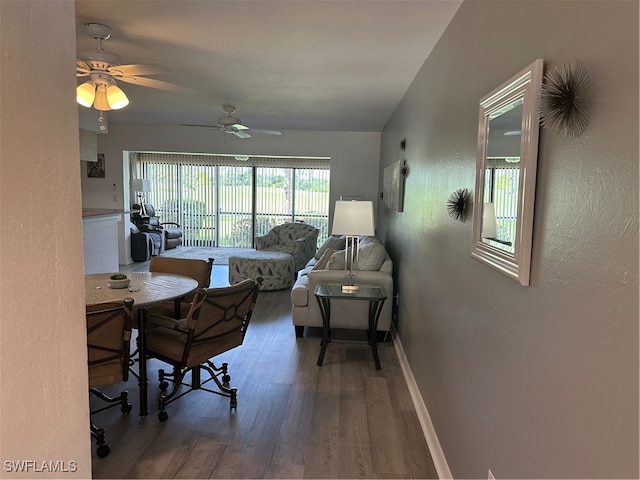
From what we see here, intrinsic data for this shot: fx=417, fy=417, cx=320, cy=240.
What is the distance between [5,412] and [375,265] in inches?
132

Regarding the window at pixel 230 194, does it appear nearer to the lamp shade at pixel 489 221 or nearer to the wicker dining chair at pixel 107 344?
the wicker dining chair at pixel 107 344

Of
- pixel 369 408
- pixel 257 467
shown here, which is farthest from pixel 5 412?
pixel 369 408

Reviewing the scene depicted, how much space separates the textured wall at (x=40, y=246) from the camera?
77 cm

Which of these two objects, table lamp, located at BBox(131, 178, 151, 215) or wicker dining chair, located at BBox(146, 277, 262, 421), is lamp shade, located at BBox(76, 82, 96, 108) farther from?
table lamp, located at BBox(131, 178, 151, 215)

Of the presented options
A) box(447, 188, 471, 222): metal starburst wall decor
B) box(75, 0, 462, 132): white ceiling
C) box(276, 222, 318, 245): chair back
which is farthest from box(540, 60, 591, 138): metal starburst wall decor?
box(276, 222, 318, 245): chair back

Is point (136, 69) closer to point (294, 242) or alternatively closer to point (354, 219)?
point (354, 219)

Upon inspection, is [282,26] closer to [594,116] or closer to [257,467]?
[594,116]

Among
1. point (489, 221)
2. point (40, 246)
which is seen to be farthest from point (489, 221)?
point (40, 246)

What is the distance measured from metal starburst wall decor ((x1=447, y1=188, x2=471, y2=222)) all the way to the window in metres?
7.01

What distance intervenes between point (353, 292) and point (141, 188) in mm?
6570

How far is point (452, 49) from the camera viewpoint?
226 centimetres

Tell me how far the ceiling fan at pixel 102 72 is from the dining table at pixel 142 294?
1.22 m

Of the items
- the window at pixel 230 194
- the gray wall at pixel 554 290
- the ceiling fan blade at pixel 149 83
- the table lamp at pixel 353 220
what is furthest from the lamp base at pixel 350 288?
the window at pixel 230 194

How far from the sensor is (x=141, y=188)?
27.7 ft
